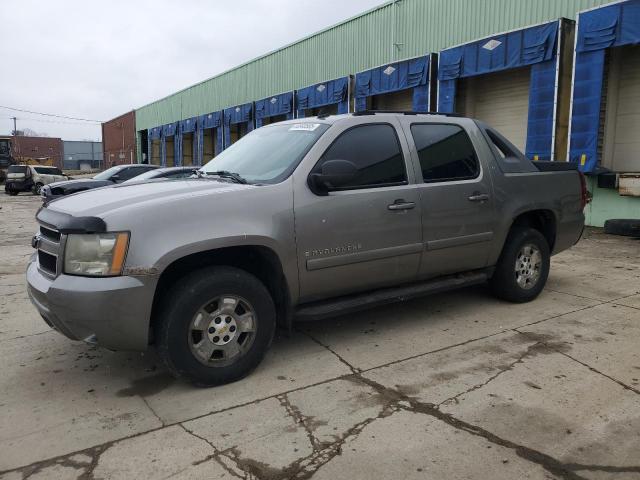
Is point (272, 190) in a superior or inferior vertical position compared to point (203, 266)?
superior

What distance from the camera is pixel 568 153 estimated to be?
11.5m

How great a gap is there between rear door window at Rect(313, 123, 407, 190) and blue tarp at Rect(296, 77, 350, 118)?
14.9m

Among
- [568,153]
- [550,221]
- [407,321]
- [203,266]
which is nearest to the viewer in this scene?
[203,266]

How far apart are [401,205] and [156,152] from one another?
39.8 metres

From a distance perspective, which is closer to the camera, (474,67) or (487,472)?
(487,472)

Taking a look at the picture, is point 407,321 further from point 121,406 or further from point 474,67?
point 474,67

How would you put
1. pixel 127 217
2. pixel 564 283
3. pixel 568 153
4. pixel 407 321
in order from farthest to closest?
1. pixel 568 153
2. pixel 564 283
3. pixel 407 321
4. pixel 127 217

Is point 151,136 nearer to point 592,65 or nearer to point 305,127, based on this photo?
point 592,65

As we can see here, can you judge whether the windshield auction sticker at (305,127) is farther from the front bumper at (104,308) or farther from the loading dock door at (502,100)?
the loading dock door at (502,100)

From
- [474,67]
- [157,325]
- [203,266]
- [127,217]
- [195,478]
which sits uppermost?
[474,67]

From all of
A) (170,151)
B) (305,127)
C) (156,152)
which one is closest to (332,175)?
(305,127)

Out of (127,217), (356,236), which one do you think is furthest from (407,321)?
(127,217)

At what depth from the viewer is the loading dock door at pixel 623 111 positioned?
35.8 ft

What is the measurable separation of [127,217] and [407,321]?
9.11 feet
